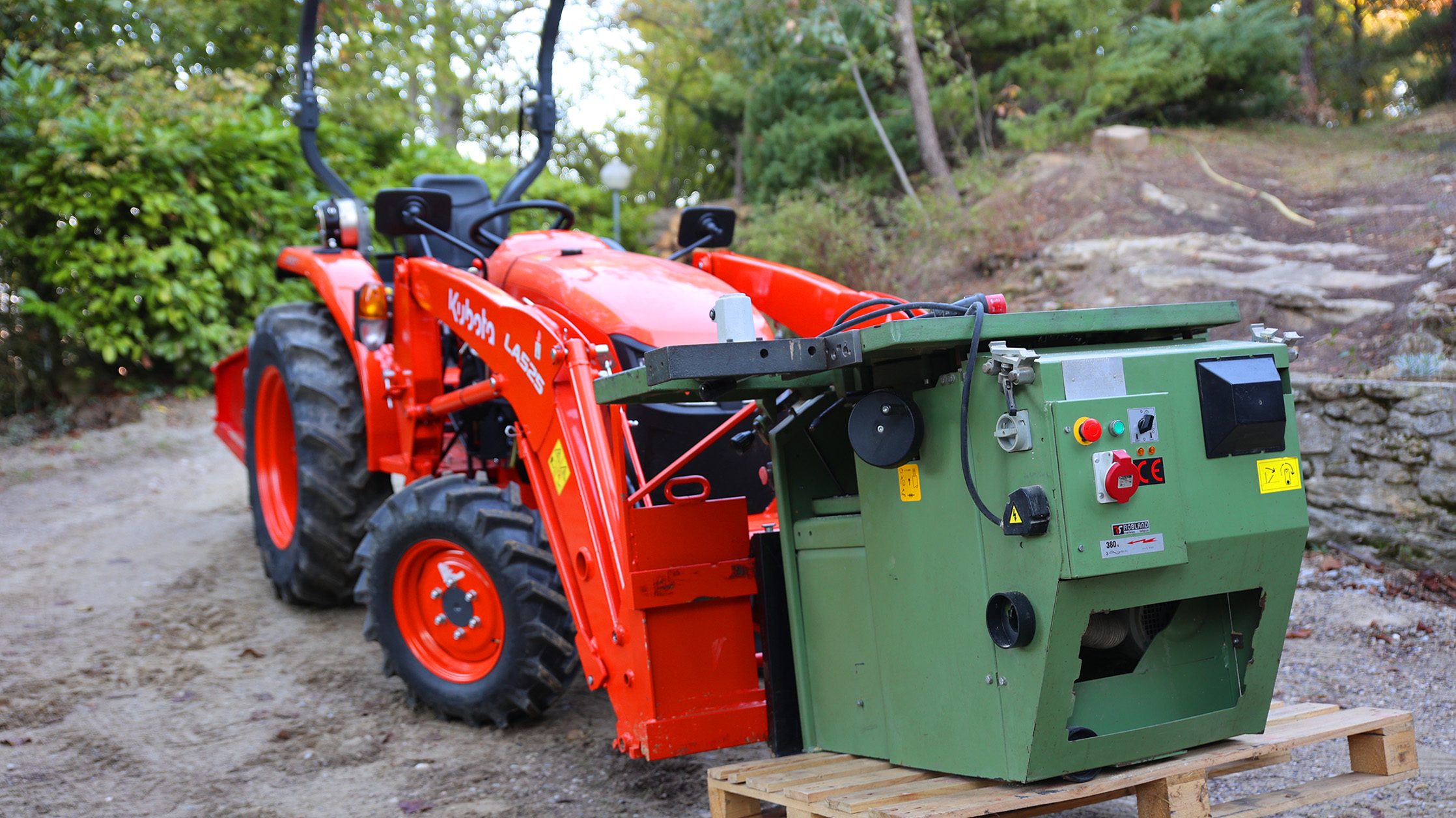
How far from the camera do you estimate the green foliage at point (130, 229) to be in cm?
929

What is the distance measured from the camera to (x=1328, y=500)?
16.9 feet

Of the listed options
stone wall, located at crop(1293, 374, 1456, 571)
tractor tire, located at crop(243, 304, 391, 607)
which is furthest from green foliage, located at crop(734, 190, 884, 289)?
tractor tire, located at crop(243, 304, 391, 607)

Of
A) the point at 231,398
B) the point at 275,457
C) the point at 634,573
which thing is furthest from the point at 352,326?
the point at 634,573

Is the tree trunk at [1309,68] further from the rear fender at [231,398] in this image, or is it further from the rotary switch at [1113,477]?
the rotary switch at [1113,477]

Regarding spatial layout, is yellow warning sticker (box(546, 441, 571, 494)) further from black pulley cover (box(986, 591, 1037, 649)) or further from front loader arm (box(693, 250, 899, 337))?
black pulley cover (box(986, 591, 1037, 649))

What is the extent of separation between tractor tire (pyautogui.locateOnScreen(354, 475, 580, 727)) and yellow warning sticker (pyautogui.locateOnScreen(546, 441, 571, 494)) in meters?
0.31

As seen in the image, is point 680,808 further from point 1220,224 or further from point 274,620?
point 1220,224

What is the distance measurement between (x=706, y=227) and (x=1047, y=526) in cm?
275

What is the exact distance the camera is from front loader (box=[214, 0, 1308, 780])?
7.30 feet

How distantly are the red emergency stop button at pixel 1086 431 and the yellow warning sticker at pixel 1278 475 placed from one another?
18.7 inches

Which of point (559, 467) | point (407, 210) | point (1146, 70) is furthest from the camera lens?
point (1146, 70)

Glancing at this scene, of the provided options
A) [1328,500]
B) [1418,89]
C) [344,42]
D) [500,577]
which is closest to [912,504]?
[500,577]

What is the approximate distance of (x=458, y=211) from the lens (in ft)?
17.0

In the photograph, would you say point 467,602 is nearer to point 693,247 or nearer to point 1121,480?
point 693,247
